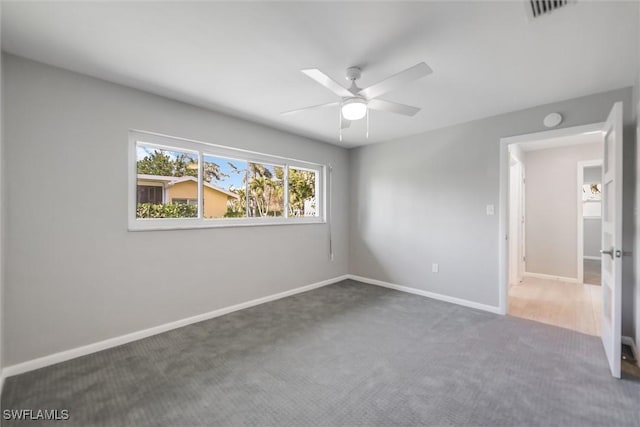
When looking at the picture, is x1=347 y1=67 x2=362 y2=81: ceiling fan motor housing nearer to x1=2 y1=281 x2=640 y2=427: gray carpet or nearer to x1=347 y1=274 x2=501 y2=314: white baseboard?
x1=2 y1=281 x2=640 y2=427: gray carpet

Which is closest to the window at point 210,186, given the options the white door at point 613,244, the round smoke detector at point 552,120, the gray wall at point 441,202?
the gray wall at point 441,202

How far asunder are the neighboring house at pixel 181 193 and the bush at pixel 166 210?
42 mm

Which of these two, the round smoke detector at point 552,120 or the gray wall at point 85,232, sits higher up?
the round smoke detector at point 552,120

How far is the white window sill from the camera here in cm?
275

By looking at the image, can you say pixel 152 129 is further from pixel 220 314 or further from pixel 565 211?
pixel 565 211

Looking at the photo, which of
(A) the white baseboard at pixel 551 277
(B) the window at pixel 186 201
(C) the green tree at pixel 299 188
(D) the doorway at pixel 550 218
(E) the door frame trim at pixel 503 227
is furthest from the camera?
(A) the white baseboard at pixel 551 277

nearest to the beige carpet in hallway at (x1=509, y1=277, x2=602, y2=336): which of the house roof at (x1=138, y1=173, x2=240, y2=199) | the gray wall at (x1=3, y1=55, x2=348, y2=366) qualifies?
the gray wall at (x1=3, y1=55, x2=348, y2=366)

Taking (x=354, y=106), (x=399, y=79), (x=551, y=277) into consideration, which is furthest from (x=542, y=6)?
(x=551, y=277)

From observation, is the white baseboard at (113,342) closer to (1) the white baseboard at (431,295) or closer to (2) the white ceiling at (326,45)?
(1) the white baseboard at (431,295)

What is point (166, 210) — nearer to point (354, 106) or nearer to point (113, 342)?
point (113, 342)

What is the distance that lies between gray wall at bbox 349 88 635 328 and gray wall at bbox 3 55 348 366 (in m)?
2.38

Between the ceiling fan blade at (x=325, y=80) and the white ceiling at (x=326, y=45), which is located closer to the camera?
the white ceiling at (x=326, y=45)

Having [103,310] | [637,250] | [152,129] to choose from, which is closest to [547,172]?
[637,250]

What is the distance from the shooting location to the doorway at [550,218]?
4482 mm
